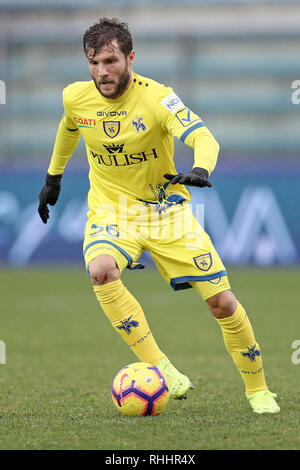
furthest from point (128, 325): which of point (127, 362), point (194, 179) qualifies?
A: point (127, 362)

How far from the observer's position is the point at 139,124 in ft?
16.1

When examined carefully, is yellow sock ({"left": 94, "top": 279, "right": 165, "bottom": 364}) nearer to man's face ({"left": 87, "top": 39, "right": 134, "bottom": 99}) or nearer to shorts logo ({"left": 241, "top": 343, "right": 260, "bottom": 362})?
shorts logo ({"left": 241, "top": 343, "right": 260, "bottom": 362})

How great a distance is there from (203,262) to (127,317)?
0.56m

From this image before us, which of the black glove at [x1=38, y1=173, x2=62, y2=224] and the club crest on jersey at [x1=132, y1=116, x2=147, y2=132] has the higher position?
the club crest on jersey at [x1=132, y1=116, x2=147, y2=132]

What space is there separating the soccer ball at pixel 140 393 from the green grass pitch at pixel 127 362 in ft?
0.21

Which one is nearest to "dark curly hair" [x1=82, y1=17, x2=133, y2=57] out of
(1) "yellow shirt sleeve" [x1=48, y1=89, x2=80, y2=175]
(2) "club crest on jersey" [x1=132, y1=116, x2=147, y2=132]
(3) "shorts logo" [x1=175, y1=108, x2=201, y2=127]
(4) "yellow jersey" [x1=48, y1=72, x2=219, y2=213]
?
(4) "yellow jersey" [x1=48, y1=72, x2=219, y2=213]

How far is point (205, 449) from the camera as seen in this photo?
378cm

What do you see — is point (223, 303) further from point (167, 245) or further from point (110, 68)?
point (110, 68)

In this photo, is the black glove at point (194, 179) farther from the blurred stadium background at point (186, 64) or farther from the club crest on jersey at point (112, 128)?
the blurred stadium background at point (186, 64)

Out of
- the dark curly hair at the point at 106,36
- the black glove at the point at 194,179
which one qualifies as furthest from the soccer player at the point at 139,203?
the black glove at the point at 194,179

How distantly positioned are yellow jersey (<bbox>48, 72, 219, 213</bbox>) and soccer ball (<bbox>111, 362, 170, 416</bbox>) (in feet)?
3.62

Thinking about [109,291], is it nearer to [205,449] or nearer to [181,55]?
[205,449]

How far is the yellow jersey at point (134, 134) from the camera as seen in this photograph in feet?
15.8

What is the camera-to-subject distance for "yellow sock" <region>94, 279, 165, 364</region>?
15.9 ft
